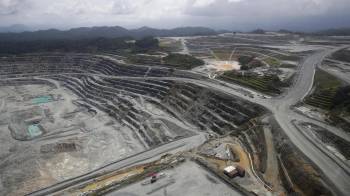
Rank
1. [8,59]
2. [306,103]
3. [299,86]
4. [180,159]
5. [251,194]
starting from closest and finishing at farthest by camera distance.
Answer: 1. [251,194]
2. [180,159]
3. [306,103]
4. [299,86]
5. [8,59]

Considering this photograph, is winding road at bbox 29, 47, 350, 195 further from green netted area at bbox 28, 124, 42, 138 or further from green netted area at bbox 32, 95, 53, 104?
green netted area at bbox 32, 95, 53, 104

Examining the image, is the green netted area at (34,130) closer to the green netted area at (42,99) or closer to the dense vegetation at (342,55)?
the green netted area at (42,99)

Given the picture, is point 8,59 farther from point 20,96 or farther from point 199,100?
point 199,100

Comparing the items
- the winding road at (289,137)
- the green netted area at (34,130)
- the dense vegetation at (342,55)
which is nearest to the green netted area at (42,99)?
the green netted area at (34,130)

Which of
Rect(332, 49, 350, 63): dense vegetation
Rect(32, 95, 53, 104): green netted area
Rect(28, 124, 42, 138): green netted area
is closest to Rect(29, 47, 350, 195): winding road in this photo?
Rect(332, 49, 350, 63): dense vegetation

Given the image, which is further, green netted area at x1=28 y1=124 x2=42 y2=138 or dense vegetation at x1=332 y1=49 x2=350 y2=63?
dense vegetation at x1=332 y1=49 x2=350 y2=63

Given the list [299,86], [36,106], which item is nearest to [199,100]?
[299,86]

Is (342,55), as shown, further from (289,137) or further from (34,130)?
(34,130)

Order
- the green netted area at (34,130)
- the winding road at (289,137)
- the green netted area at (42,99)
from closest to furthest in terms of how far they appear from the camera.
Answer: the winding road at (289,137) < the green netted area at (34,130) < the green netted area at (42,99)
